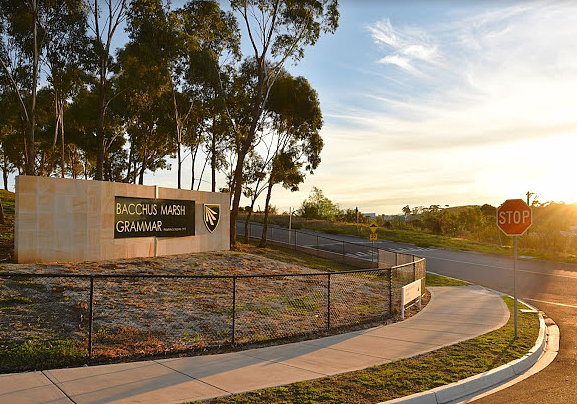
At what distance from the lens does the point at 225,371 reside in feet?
24.3

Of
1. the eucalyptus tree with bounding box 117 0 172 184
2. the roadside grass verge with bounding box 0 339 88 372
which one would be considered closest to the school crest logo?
the eucalyptus tree with bounding box 117 0 172 184

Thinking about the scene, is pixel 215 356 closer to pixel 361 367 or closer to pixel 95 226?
pixel 361 367

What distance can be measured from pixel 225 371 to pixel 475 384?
12.8ft

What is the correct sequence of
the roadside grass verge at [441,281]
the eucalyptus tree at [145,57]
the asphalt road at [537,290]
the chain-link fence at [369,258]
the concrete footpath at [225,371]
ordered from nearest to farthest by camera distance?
the concrete footpath at [225,371], the asphalt road at [537,290], the chain-link fence at [369,258], the roadside grass verge at [441,281], the eucalyptus tree at [145,57]

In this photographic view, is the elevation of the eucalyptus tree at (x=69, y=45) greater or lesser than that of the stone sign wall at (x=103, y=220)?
greater

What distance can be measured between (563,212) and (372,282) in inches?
3288

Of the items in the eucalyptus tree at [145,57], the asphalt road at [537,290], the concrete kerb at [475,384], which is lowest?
the asphalt road at [537,290]

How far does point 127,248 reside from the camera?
665 inches

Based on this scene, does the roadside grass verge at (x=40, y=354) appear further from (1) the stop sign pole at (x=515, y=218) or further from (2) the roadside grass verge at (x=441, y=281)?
(2) the roadside grass verge at (x=441, y=281)

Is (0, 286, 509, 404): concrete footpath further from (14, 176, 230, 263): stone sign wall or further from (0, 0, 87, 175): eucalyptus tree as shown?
(0, 0, 87, 175): eucalyptus tree

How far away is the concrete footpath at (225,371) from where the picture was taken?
6.12m

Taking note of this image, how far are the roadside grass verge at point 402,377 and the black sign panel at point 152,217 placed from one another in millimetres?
11786

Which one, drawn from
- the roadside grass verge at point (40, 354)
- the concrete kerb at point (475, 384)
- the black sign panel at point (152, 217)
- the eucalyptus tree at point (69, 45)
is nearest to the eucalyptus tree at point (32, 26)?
the eucalyptus tree at point (69, 45)

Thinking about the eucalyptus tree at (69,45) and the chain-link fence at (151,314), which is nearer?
the chain-link fence at (151,314)
